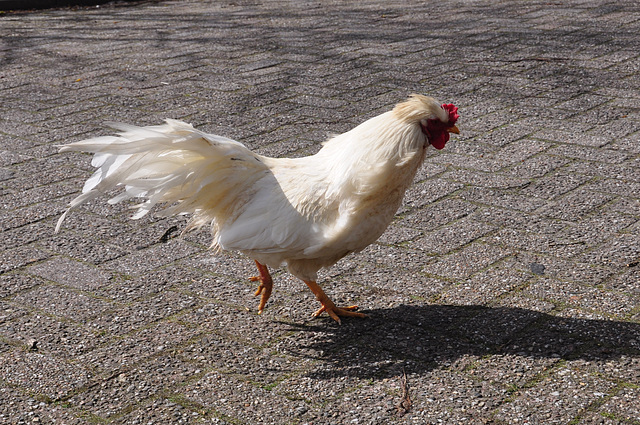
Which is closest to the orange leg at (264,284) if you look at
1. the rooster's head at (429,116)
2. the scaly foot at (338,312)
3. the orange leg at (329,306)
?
the orange leg at (329,306)

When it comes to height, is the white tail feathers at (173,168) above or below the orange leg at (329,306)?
above

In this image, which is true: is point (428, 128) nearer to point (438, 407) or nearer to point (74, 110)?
point (438, 407)

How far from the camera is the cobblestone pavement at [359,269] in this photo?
3.25m

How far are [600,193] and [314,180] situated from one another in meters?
2.42

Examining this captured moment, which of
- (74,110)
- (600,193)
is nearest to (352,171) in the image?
(600,193)

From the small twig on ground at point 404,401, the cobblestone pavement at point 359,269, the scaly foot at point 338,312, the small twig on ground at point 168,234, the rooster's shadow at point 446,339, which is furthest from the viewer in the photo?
the small twig on ground at point 168,234

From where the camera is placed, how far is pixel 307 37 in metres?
9.95

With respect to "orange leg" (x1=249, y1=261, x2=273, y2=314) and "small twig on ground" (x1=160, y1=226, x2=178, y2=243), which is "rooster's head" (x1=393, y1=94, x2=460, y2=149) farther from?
"small twig on ground" (x1=160, y1=226, x2=178, y2=243)

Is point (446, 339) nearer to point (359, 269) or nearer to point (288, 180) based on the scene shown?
point (359, 269)

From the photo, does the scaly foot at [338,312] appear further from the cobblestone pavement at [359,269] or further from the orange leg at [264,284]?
the orange leg at [264,284]

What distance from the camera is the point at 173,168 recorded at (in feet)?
12.2

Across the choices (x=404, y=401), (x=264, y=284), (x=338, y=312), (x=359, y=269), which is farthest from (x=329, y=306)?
Answer: (x=404, y=401)

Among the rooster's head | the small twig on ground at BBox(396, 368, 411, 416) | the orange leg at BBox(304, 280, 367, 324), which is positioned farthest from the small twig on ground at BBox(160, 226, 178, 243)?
the small twig on ground at BBox(396, 368, 411, 416)

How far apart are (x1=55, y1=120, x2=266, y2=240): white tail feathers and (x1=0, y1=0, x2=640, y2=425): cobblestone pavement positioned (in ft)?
2.09
